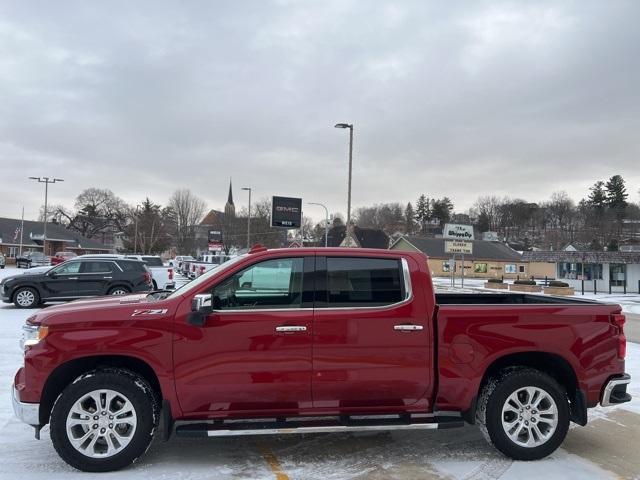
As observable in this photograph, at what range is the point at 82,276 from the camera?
53.9ft

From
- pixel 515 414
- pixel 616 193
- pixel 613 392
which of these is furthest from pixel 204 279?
pixel 616 193

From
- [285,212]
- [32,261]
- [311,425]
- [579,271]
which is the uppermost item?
[285,212]

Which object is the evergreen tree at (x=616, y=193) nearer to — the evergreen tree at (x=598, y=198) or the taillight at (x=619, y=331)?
the evergreen tree at (x=598, y=198)

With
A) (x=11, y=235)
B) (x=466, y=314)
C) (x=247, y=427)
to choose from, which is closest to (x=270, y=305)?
(x=247, y=427)

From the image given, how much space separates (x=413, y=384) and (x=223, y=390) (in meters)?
1.64

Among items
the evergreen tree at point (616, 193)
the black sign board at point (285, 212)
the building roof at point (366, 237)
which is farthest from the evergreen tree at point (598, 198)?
the black sign board at point (285, 212)

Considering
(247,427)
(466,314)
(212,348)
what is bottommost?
(247,427)

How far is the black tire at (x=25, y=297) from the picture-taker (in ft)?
52.4

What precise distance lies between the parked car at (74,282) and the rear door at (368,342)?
1328cm

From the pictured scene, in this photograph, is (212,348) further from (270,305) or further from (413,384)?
(413,384)

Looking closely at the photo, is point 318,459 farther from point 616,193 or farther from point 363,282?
point 616,193

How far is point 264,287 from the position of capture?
4879 millimetres

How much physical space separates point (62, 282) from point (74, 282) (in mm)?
381

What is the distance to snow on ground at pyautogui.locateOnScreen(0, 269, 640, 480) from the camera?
447cm
